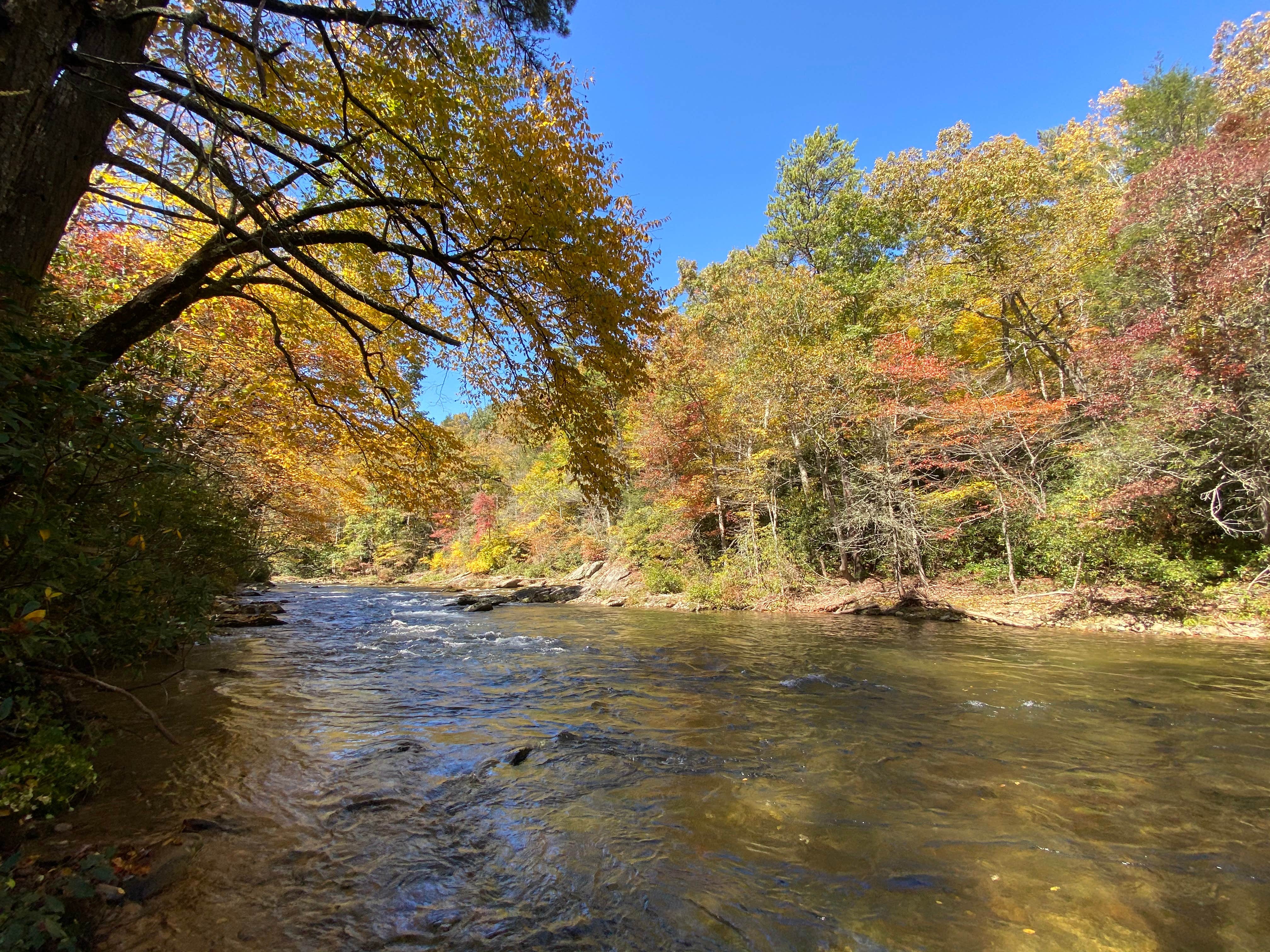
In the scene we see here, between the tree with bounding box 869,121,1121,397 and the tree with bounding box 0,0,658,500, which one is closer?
the tree with bounding box 0,0,658,500

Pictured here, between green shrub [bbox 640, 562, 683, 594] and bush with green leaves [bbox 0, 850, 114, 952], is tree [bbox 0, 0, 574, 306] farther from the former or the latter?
green shrub [bbox 640, 562, 683, 594]

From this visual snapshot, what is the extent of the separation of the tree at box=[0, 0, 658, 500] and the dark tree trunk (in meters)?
0.02

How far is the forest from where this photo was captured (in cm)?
299

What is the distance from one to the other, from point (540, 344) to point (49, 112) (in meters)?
3.32

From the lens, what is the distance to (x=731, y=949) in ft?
7.20

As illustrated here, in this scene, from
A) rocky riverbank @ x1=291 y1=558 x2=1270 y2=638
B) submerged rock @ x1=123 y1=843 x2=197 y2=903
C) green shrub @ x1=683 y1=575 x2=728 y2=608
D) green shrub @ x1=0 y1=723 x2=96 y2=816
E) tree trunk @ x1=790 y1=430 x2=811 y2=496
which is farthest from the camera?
tree trunk @ x1=790 y1=430 x2=811 y2=496

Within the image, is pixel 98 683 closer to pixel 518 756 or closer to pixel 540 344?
pixel 518 756

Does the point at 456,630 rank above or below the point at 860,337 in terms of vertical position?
below

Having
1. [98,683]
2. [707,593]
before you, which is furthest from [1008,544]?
[98,683]

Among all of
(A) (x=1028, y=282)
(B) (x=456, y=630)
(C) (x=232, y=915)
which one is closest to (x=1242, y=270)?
(A) (x=1028, y=282)

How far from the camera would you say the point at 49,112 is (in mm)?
2953

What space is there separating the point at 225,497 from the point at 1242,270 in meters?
18.0

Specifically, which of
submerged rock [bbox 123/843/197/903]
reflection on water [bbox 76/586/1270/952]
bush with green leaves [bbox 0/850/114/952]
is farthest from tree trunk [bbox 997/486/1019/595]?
bush with green leaves [bbox 0/850/114/952]

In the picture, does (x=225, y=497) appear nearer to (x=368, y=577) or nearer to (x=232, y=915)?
(x=232, y=915)
